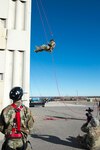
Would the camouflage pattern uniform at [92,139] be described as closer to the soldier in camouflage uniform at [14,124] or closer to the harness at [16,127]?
the soldier in camouflage uniform at [14,124]

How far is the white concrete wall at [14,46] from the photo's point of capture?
24.9ft

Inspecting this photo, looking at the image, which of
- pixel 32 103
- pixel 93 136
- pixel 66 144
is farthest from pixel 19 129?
pixel 32 103

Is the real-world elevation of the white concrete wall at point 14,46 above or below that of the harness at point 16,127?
above

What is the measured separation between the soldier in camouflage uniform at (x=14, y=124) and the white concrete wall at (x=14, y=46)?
4.22 metres

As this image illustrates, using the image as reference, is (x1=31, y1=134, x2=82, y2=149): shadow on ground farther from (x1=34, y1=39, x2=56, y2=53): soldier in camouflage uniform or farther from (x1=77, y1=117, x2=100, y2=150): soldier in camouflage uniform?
(x1=34, y1=39, x2=56, y2=53): soldier in camouflage uniform

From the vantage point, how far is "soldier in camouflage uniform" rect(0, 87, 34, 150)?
3277mm

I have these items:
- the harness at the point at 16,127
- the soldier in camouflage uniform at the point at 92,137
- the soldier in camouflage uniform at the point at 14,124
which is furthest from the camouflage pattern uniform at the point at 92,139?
the harness at the point at 16,127

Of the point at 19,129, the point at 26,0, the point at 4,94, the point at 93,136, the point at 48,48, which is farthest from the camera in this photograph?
the point at 48,48

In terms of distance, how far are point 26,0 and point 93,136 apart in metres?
5.25

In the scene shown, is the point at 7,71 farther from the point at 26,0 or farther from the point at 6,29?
the point at 26,0

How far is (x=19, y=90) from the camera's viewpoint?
11.1ft

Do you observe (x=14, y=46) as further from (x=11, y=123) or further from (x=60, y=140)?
(x=11, y=123)

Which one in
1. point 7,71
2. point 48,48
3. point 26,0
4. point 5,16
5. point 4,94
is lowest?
point 4,94

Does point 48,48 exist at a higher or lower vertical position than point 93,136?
higher
